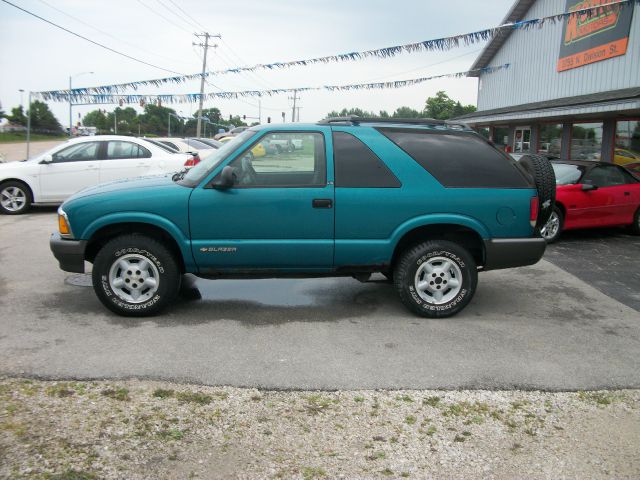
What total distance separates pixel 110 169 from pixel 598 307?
9.53 m

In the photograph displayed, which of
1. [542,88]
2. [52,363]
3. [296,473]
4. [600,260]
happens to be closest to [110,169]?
[52,363]

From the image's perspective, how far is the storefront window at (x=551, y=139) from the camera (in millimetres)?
19797

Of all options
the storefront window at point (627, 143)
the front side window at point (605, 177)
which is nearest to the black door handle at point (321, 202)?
the front side window at point (605, 177)

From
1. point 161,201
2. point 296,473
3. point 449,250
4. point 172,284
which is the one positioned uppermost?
point 161,201

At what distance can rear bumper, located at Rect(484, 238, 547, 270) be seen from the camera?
5.63 meters

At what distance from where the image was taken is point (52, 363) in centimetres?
439

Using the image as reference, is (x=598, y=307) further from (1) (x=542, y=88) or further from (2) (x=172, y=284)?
(1) (x=542, y=88)

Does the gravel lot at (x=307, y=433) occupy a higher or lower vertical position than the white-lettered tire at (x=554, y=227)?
lower

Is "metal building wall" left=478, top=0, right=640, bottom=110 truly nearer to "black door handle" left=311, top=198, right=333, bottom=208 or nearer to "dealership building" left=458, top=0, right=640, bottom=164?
"dealership building" left=458, top=0, right=640, bottom=164

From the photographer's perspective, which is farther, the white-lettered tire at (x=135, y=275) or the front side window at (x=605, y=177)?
the front side window at (x=605, y=177)

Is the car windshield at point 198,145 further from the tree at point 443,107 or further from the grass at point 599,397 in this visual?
the tree at point 443,107

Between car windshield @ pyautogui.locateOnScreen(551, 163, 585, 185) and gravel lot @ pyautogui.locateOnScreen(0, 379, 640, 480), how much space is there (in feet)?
21.2

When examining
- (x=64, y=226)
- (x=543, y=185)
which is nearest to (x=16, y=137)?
(x=64, y=226)

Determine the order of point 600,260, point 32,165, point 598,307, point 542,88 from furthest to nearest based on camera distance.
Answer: point 542,88 → point 32,165 → point 600,260 → point 598,307
